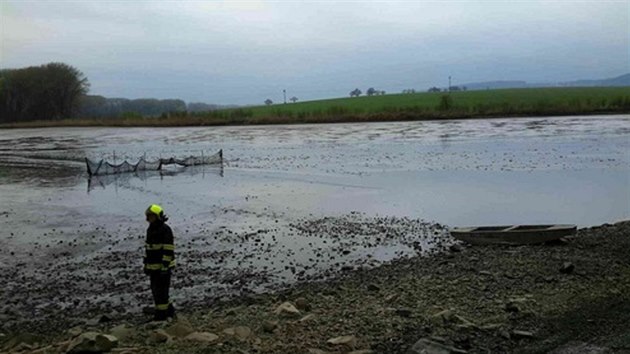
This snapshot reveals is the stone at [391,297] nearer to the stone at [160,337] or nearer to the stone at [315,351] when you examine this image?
the stone at [315,351]

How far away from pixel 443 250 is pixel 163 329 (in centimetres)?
731

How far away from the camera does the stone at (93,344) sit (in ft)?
24.8

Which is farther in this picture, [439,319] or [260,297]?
[260,297]

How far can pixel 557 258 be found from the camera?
12406 mm

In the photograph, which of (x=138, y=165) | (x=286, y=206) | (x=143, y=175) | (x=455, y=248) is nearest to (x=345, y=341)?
(x=455, y=248)

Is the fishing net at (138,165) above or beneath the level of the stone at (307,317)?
above

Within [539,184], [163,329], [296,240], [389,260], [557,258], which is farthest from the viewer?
[539,184]

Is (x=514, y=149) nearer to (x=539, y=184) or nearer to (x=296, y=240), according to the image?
(x=539, y=184)

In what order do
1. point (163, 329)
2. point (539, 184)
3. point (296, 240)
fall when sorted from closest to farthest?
point (163, 329) → point (296, 240) → point (539, 184)

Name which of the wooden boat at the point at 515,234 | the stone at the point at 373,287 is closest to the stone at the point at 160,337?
the stone at the point at 373,287

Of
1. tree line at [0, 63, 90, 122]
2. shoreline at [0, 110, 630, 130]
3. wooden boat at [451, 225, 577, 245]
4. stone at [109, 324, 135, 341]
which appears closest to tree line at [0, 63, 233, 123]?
tree line at [0, 63, 90, 122]

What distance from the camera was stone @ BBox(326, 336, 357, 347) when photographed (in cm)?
770

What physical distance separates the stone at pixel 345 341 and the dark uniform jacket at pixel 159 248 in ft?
9.08

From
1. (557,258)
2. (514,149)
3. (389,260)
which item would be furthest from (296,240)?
(514,149)
